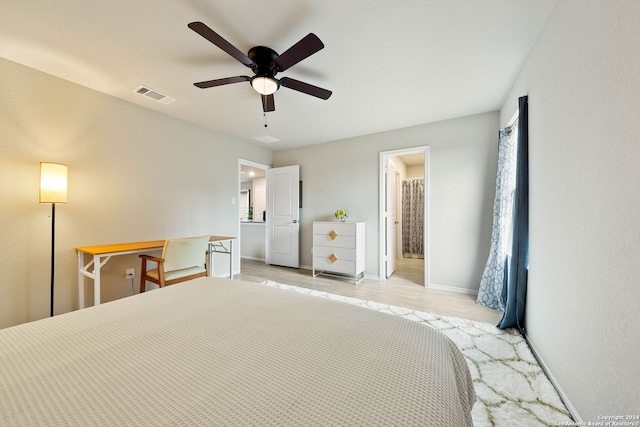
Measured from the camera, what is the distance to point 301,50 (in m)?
1.60

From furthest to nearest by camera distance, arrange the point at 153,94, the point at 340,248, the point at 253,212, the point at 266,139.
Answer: the point at 253,212 → the point at 266,139 → the point at 340,248 → the point at 153,94

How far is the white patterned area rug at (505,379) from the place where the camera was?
49.4 inches

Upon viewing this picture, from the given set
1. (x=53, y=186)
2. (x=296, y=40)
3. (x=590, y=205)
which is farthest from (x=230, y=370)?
(x=53, y=186)

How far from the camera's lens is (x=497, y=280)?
8.80 feet

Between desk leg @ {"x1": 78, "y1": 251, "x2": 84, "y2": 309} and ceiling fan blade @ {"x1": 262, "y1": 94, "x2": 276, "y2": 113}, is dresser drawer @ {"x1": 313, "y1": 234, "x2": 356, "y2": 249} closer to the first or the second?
ceiling fan blade @ {"x1": 262, "y1": 94, "x2": 276, "y2": 113}

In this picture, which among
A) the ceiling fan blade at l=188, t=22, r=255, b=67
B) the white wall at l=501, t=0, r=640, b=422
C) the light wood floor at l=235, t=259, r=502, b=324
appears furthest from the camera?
the light wood floor at l=235, t=259, r=502, b=324

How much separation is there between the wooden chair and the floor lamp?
2.56 ft

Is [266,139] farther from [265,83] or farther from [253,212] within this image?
[253,212]

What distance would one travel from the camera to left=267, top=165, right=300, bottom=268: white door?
4.57 meters

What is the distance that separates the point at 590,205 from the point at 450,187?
2.25 metres

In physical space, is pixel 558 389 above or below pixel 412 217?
below

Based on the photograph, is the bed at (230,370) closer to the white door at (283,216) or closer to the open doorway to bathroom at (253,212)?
the white door at (283,216)

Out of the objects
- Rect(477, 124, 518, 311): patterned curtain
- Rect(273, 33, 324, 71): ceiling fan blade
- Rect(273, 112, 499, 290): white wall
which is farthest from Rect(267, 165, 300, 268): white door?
Rect(477, 124, 518, 311): patterned curtain

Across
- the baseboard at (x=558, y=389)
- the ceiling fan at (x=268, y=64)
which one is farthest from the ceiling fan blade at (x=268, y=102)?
the baseboard at (x=558, y=389)
